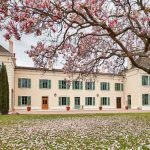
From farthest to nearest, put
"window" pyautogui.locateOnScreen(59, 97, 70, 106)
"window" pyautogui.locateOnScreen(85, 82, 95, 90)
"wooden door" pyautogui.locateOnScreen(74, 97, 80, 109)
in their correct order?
"window" pyautogui.locateOnScreen(85, 82, 95, 90) → "wooden door" pyautogui.locateOnScreen(74, 97, 80, 109) → "window" pyautogui.locateOnScreen(59, 97, 70, 106)

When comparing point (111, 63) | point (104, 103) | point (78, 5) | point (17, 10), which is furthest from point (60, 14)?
point (104, 103)

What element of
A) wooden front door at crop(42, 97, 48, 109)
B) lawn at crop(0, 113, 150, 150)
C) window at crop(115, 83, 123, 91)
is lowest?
lawn at crop(0, 113, 150, 150)

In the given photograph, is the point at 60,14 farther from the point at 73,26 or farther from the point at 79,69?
the point at 79,69

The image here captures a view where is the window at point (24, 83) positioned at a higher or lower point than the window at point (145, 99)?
higher

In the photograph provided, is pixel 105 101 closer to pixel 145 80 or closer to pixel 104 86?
pixel 104 86

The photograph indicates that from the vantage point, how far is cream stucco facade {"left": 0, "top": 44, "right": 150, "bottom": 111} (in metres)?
57.3

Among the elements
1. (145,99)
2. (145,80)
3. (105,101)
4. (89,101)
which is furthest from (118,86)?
(89,101)

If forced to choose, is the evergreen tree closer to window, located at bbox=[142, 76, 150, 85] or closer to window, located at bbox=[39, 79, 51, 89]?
window, located at bbox=[39, 79, 51, 89]

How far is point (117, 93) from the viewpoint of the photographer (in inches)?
2552

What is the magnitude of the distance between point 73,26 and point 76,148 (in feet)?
20.9

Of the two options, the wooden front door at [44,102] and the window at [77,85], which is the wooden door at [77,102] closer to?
the window at [77,85]

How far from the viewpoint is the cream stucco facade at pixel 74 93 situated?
57.3 metres

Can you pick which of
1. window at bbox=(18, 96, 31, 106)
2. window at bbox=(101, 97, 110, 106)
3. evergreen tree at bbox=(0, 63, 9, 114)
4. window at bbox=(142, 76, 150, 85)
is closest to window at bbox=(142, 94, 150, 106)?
window at bbox=(142, 76, 150, 85)

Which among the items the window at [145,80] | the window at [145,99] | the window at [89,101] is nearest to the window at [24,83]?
the window at [89,101]
